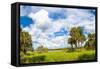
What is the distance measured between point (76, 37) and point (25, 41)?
2.76 ft

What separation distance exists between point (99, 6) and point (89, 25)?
1.30 feet

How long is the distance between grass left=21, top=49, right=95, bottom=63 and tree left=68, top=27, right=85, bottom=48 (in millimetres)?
125

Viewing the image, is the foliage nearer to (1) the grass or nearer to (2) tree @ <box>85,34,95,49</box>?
(1) the grass

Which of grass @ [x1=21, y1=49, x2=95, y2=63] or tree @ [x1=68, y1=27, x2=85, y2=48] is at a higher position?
tree @ [x1=68, y1=27, x2=85, y2=48]

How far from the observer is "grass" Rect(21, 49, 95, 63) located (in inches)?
147

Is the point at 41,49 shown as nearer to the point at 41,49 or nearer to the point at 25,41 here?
the point at 41,49

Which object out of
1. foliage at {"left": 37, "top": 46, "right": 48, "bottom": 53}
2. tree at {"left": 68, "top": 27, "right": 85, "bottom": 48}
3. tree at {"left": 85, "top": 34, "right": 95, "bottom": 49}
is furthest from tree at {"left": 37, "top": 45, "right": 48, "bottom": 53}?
tree at {"left": 85, "top": 34, "right": 95, "bottom": 49}

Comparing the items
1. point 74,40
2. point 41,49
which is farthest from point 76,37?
point 41,49

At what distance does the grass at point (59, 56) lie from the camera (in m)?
3.74

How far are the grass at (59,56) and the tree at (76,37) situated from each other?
4.9 inches

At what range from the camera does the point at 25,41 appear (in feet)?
12.1

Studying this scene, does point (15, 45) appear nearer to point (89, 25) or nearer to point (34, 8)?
point (34, 8)

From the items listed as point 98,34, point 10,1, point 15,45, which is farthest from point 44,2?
point 98,34

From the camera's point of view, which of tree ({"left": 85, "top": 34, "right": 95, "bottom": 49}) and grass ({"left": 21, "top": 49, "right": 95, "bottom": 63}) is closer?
grass ({"left": 21, "top": 49, "right": 95, "bottom": 63})
